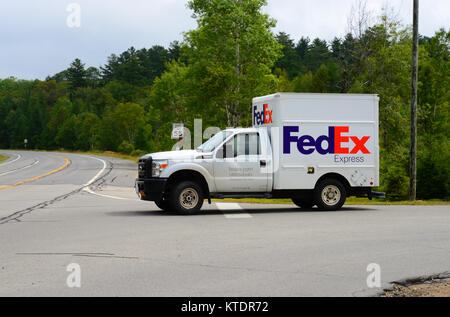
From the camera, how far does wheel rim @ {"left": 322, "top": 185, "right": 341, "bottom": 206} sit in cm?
1571

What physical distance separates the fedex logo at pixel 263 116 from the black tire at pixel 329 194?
2202mm

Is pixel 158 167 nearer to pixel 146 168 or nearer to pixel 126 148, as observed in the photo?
pixel 146 168

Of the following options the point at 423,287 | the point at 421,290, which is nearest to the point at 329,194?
the point at 423,287

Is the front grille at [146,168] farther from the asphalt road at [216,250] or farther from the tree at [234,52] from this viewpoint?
the tree at [234,52]

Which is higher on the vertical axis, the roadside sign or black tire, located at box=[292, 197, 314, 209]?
the roadside sign

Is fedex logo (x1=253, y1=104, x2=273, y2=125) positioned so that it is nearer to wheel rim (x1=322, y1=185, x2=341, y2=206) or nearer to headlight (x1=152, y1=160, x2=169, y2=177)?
wheel rim (x1=322, y1=185, x2=341, y2=206)

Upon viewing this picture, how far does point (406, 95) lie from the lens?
152 ft

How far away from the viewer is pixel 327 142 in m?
15.5

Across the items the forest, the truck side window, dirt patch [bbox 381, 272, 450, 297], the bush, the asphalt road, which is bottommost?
dirt patch [bbox 381, 272, 450, 297]

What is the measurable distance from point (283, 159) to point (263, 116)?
4.64 ft

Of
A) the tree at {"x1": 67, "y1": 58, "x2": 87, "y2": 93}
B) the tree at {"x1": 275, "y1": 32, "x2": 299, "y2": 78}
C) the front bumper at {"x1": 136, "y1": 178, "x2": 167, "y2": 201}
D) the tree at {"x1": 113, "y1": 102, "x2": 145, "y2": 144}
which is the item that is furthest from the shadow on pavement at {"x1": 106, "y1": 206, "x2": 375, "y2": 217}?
the tree at {"x1": 67, "y1": 58, "x2": 87, "y2": 93}

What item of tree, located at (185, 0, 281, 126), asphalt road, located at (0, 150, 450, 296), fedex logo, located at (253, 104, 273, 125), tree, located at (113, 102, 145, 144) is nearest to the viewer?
asphalt road, located at (0, 150, 450, 296)

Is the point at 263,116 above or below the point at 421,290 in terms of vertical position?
above

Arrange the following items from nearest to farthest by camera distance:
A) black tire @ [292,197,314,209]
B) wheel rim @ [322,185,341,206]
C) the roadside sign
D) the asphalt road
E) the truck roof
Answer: the asphalt road < the truck roof < wheel rim @ [322,185,341,206] < black tire @ [292,197,314,209] < the roadside sign
